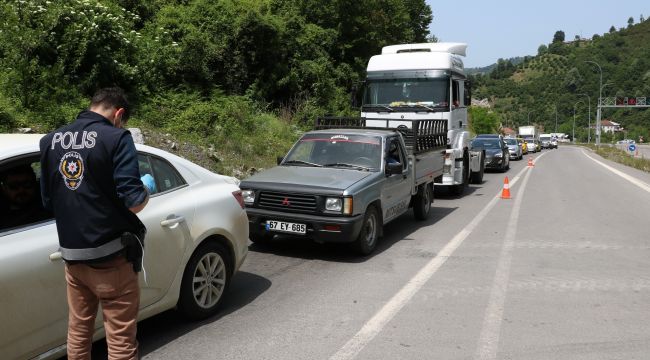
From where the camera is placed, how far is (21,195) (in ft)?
12.0

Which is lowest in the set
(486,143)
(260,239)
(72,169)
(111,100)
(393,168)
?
(260,239)

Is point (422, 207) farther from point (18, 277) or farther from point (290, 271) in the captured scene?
point (18, 277)

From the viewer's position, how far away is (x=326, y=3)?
1044 inches

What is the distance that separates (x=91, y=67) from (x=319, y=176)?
28.6 feet

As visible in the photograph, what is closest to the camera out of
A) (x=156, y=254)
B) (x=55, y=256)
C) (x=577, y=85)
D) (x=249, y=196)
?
(x=55, y=256)

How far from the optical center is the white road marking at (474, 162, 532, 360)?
14.1 ft

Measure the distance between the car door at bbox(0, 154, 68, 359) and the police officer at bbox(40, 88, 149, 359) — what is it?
370 millimetres

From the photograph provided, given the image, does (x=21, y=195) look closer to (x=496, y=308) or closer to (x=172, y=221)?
(x=172, y=221)

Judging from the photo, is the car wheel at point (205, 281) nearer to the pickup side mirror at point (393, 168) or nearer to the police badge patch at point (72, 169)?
the police badge patch at point (72, 169)

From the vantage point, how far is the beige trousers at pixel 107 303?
2971mm

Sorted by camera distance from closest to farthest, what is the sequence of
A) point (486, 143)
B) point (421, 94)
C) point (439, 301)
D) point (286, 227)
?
point (439, 301) < point (286, 227) < point (421, 94) < point (486, 143)

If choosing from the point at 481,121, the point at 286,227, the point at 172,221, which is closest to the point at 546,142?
the point at 481,121

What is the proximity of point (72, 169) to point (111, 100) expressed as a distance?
44 cm

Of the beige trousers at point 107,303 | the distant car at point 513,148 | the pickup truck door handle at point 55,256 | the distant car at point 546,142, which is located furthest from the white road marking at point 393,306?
the distant car at point 546,142
